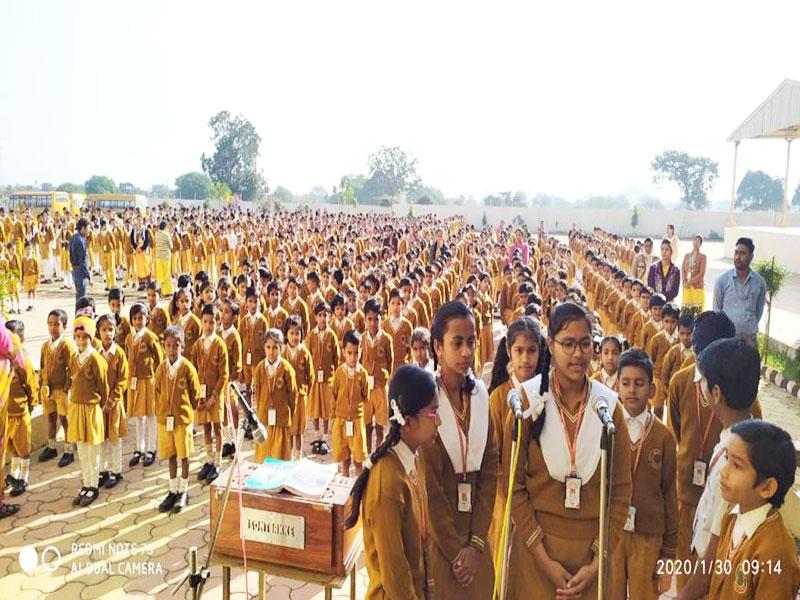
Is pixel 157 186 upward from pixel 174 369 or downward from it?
upward

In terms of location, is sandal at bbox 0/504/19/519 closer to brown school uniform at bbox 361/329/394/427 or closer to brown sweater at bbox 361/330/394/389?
brown school uniform at bbox 361/329/394/427

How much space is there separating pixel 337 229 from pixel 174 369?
1698 centimetres

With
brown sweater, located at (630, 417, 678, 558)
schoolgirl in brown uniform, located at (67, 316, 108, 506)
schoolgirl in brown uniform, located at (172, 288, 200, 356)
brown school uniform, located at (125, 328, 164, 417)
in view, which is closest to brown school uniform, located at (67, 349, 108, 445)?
schoolgirl in brown uniform, located at (67, 316, 108, 506)

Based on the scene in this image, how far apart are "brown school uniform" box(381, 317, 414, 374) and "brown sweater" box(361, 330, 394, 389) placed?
22.3 inches

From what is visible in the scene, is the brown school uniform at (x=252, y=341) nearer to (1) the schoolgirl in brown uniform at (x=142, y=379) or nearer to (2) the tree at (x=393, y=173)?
(1) the schoolgirl in brown uniform at (x=142, y=379)

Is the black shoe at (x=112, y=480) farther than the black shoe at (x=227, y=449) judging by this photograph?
No

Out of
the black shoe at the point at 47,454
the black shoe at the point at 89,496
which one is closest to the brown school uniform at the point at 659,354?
the black shoe at the point at 89,496

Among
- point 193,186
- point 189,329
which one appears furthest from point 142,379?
point 193,186

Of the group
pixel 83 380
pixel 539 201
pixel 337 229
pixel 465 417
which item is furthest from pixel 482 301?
pixel 539 201

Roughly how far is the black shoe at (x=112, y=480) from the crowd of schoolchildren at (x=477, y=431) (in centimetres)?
1

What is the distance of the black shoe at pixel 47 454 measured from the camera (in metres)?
5.72

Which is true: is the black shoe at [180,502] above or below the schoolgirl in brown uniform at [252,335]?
below

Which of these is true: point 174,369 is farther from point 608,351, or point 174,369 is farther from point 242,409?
point 608,351

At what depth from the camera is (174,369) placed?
4.90m
